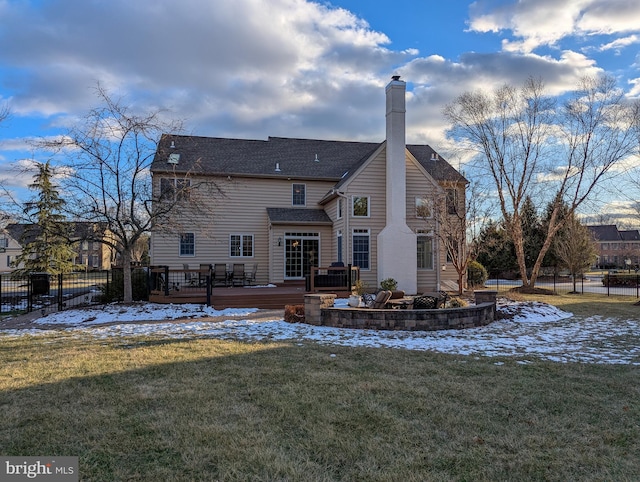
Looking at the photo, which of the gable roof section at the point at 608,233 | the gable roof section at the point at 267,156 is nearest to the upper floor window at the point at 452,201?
the gable roof section at the point at 267,156

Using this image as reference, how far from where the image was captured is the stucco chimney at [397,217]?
1753cm

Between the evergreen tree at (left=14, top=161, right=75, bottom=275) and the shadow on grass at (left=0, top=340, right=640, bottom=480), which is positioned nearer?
the shadow on grass at (left=0, top=340, right=640, bottom=480)

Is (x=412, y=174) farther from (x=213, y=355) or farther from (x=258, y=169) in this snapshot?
(x=213, y=355)

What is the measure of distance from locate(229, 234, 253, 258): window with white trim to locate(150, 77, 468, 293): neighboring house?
1.9 inches

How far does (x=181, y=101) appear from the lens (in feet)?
47.6

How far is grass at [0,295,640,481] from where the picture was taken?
306 centimetres

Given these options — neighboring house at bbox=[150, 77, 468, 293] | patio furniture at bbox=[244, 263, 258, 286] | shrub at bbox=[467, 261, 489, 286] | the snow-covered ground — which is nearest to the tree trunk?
the snow-covered ground

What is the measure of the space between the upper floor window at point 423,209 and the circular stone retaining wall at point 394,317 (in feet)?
29.0

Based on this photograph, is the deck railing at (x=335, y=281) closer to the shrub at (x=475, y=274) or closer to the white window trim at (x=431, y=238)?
the white window trim at (x=431, y=238)

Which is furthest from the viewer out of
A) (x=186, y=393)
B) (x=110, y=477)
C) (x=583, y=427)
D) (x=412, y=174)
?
(x=412, y=174)

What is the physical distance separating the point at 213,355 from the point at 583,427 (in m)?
5.09

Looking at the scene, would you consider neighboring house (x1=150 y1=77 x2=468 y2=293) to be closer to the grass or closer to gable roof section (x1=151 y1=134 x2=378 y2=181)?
gable roof section (x1=151 y1=134 x2=378 y2=181)

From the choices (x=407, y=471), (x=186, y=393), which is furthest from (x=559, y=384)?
(x=186, y=393)

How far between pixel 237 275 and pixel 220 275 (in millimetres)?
767
